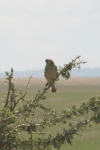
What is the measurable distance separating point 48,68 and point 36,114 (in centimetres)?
275

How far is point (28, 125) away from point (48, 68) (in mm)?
2890

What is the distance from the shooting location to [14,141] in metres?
3.69

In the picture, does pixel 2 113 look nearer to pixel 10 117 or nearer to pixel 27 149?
pixel 10 117

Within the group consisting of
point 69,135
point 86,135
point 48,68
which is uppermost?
point 48,68

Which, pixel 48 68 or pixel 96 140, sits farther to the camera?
pixel 96 140

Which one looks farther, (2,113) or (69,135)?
(69,135)

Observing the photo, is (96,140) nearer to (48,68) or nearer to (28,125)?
(48,68)

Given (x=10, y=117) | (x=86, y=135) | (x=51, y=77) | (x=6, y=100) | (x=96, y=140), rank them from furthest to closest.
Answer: (x=86, y=135), (x=96, y=140), (x=51, y=77), (x=6, y=100), (x=10, y=117)

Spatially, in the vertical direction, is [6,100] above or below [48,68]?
below

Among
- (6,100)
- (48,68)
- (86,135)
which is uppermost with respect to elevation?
(48,68)

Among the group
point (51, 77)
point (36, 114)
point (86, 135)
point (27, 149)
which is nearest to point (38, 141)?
point (27, 149)

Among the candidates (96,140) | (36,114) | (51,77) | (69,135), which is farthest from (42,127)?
(96,140)

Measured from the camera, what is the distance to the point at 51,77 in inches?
242

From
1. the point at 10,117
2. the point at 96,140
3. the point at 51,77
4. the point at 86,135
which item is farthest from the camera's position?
the point at 86,135
